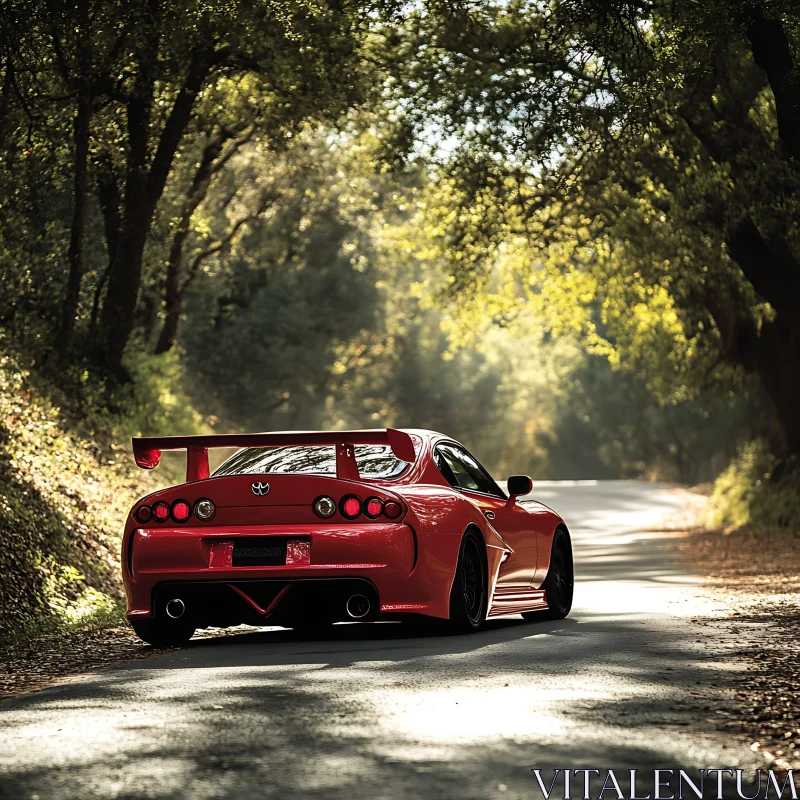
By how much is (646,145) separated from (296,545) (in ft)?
43.2

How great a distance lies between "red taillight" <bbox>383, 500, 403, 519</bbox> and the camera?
385 inches

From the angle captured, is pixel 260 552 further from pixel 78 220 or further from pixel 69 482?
pixel 78 220

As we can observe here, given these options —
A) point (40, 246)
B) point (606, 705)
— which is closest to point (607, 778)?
point (606, 705)

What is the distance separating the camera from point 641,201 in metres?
25.2

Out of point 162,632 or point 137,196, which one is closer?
point 162,632

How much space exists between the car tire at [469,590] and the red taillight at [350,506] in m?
0.83

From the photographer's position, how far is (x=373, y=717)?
6.67 metres

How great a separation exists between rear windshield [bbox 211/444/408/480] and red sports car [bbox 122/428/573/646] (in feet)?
0.09

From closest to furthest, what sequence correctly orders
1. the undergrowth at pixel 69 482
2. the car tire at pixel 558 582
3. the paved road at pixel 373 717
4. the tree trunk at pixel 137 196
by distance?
1. the paved road at pixel 373 717
2. the undergrowth at pixel 69 482
3. the car tire at pixel 558 582
4. the tree trunk at pixel 137 196

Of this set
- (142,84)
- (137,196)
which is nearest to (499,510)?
(142,84)

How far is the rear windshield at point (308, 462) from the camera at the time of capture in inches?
409

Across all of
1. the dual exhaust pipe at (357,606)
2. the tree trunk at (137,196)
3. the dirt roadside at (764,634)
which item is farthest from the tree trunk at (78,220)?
the dual exhaust pipe at (357,606)

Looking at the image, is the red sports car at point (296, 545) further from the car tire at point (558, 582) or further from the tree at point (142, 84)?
the tree at point (142, 84)

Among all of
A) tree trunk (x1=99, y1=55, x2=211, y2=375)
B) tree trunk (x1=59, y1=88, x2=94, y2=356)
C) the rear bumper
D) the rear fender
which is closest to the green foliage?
tree trunk (x1=99, y1=55, x2=211, y2=375)
